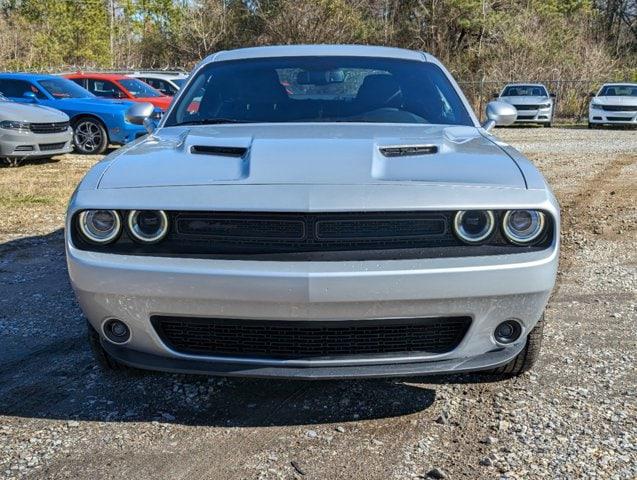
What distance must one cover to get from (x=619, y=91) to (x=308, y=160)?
71.4ft

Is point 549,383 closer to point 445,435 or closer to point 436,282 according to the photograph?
point 445,435

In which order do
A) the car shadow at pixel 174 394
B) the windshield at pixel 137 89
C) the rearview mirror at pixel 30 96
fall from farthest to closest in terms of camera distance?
the windshield at pixel 137 89 → the rearview mirror at pixel 30 96 → the car shadow at pixel 174 394

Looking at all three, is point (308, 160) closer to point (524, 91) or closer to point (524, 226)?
point (524, 226)

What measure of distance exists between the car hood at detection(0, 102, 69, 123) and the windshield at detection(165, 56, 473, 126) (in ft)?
24.5

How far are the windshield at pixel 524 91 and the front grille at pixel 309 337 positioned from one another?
22093 millimetres

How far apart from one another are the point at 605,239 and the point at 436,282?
14.8 feet

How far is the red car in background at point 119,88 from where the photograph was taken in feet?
47.4

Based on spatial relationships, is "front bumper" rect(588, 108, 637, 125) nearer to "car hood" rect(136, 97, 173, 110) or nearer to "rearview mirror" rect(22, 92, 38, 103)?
"car hood" rect(136, 97, 173, 110)

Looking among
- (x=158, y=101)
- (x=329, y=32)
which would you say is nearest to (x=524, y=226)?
(x=158, y=101)

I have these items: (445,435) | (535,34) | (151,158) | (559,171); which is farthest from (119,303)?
(535,34)

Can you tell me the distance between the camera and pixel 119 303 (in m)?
2.78

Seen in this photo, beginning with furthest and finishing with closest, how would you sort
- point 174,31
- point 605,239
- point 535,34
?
point 174,31, point 535,34, point 605,239

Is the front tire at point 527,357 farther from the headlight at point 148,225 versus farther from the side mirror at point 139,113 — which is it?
the side mirror at point 139,113

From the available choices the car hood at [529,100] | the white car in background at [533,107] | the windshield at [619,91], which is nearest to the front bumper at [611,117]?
the windshield at [619,91]
